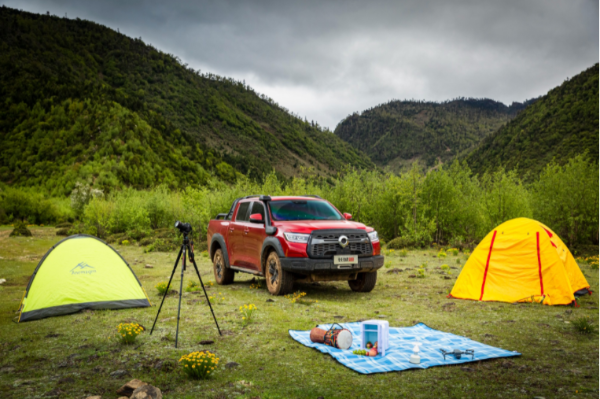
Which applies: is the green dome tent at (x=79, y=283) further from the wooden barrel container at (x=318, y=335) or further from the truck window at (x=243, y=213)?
the wooden barrel container at (x=318, y=335)

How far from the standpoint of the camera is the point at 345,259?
9031mm

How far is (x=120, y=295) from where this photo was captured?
888cm

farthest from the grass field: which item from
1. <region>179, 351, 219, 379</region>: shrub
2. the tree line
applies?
the tree line

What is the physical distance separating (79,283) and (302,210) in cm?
516

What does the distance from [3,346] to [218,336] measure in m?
3.15

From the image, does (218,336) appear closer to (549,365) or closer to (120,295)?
(120,295)

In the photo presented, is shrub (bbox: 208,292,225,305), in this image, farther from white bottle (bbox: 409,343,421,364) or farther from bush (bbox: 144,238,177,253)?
bush (bbox: 144,238,177,253)

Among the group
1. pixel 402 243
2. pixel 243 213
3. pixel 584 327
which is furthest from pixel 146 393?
pixel 402 243

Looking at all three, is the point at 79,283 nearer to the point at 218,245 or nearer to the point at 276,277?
the point at 276,277

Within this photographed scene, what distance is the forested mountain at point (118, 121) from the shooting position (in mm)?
62812

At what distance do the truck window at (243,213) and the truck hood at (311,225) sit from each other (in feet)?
5.82

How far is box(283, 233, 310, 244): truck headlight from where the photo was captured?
359 inches

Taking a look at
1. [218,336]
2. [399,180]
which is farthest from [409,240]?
[218,336]

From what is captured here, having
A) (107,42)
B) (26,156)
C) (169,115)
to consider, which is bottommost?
(26,156)
